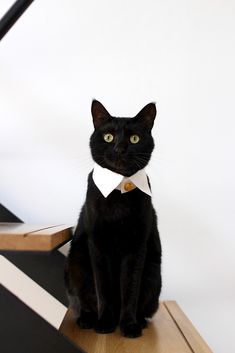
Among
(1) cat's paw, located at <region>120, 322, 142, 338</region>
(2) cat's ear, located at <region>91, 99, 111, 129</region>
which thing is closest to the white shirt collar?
(2) cat's ear, located at <region>91, 99, 111, 129</region>

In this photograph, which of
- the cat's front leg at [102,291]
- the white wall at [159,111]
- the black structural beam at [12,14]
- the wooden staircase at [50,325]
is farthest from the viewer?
the white wall at [159,111]

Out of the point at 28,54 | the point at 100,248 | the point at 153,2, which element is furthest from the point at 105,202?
the point at 153,2

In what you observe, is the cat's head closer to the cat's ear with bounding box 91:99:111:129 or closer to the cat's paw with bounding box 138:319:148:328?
the cat's ear with bounding box 91:99:111:129

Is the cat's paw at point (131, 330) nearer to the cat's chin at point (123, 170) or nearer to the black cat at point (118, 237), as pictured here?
the black cat at point (118, 237)

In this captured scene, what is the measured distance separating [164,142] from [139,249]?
0.52m

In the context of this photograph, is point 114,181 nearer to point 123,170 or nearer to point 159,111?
point 123,170

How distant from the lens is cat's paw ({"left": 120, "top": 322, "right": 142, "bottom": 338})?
33.5 inches

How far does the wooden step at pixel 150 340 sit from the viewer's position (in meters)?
0.79

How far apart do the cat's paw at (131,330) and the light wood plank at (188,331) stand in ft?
0.39

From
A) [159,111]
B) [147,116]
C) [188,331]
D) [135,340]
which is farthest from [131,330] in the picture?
[159,111]

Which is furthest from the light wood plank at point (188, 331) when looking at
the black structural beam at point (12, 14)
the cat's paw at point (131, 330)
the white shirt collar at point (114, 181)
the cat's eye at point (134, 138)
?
the black structural beam at point (12, 14)

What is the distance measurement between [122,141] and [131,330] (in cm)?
46

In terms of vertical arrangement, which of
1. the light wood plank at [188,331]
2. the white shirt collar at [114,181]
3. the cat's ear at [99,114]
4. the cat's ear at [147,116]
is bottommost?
the light wood plank at [188,331]

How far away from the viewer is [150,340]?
33.2 inches
